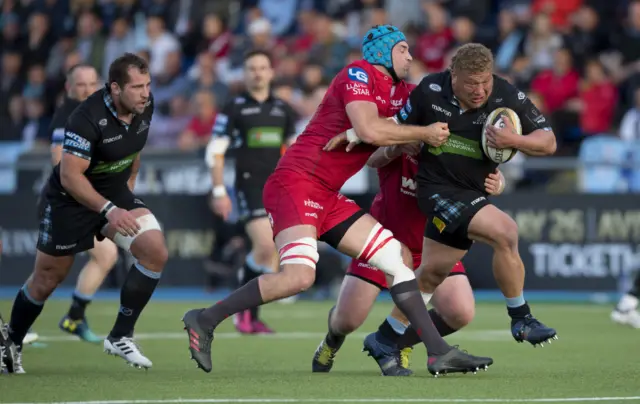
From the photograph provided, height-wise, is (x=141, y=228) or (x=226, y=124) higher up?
(x=226, y=124)

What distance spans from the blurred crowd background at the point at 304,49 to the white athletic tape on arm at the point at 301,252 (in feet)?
29.4

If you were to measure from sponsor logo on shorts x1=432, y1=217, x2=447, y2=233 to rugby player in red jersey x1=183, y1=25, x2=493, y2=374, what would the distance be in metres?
0.34

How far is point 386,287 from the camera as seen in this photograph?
9352 millimetres

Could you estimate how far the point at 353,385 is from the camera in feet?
27.0

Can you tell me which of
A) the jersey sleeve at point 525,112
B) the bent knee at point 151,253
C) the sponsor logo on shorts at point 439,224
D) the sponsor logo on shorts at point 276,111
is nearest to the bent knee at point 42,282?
the bent knee at point 151,253

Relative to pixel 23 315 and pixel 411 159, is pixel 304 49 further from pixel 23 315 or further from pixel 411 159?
pixel 411 159

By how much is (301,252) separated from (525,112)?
186 centimetres

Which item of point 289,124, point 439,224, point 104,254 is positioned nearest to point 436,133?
point 439,224

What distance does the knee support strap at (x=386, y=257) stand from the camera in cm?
877

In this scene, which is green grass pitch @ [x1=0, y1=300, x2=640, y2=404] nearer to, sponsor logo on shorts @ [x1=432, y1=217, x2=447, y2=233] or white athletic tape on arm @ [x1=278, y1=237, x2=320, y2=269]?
white athletic tape on arm @ [x1=278, y1=237, x2=320, y2=269]

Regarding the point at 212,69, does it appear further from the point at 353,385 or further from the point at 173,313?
the point at 353,385

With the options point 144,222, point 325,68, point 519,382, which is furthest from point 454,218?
point 325,68

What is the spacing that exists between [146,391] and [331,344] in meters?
1.89

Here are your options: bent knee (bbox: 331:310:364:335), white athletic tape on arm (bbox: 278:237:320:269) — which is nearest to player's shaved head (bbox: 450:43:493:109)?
white athletic tape on arm (bbox: 278:237:320:269)
